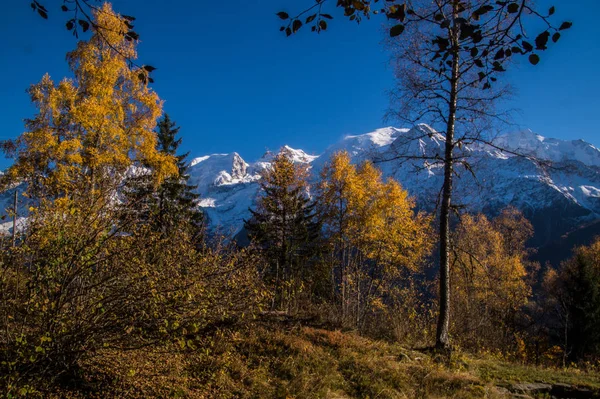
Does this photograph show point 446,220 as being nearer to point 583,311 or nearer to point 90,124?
point 90,124

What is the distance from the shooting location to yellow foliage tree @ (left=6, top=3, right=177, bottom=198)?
9.43 metres

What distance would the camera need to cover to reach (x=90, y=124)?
965cm

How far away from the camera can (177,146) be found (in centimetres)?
2338

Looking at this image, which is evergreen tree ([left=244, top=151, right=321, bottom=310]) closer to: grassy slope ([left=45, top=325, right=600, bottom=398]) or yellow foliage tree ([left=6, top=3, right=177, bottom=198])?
yellow foliage tree ([left=6, top=3, right=177, bottom=198])

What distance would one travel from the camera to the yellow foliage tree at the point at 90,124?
30.9 ft

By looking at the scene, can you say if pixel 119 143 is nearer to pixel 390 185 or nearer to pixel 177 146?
pixel 390 185

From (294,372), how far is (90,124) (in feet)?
28.1

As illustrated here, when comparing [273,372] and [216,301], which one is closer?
[216,301]

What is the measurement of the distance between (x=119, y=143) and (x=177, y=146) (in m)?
13.3

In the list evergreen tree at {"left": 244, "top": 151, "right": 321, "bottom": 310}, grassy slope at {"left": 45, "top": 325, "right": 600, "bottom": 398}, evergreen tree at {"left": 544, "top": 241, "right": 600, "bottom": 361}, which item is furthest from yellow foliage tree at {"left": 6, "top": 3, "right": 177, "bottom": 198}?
evergreen tree at {"left": 544, "top": 241, "right": 600, "bottom": 361}

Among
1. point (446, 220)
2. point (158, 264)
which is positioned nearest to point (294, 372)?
point (158, 264)

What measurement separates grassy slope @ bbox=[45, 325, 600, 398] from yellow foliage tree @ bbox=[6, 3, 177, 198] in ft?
18.1

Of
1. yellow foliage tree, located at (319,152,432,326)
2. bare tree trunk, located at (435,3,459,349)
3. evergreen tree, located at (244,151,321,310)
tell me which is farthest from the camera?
evergreen tree, located at (244,151,321,310)

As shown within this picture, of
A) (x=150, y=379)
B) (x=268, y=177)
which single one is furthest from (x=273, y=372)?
(x=268, y=177)
